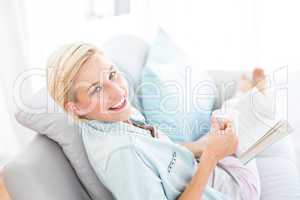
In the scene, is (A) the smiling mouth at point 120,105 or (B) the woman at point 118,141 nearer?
(B) the woman at point 118,141

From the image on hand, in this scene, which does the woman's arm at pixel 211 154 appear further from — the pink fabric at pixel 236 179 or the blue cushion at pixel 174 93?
the blue cushion at pixel 174 93

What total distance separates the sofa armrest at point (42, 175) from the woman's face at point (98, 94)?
13 centimetres

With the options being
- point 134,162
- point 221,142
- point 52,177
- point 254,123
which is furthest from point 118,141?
point 254,123

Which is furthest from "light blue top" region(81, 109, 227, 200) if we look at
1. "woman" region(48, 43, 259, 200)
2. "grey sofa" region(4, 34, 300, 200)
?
"grey sofa" region(4, 34, 300, 200)

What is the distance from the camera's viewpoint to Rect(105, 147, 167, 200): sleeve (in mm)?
979

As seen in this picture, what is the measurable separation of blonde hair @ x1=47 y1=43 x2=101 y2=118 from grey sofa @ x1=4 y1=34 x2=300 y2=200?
14cm

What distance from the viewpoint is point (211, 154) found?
1.13m

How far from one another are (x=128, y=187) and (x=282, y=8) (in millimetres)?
1757

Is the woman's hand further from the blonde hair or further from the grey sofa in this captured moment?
the blonde hair

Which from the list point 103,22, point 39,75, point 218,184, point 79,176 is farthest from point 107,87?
point 103,22

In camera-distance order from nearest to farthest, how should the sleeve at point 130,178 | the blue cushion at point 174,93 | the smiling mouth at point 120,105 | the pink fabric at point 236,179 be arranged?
1. the sleeve at point 130,178
2. the smiling mouth at point 120,105
3. the pink fabric at point 236,179
4. the blue cushion at point 174,93

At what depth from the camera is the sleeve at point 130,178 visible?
0.98 meters

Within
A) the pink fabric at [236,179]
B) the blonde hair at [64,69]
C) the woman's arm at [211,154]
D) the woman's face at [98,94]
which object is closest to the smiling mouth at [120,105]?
the woman's face at [98,94]

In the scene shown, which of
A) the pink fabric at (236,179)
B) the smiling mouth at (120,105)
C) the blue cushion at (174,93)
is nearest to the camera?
the smiling mouth at (120,105)
